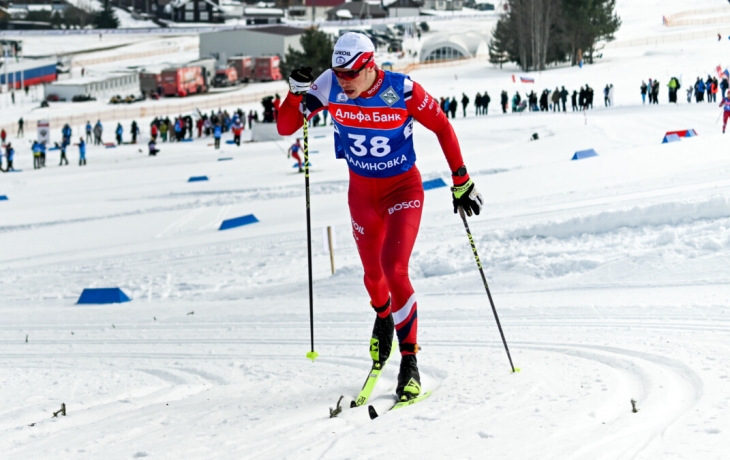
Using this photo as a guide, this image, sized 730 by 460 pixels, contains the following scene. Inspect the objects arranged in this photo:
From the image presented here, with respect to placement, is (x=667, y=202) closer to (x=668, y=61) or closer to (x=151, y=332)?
(x=151, y=332)

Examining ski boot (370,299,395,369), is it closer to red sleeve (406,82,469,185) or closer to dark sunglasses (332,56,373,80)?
red sleeve (406,82,469,185)

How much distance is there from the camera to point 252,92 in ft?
189

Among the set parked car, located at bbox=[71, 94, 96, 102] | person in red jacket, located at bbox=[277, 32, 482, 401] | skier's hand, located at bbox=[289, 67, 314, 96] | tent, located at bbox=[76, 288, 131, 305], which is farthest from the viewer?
parked car, located at bbox=[71, 94, 96, 102]

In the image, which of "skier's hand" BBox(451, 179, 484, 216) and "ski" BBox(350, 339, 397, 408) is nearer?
"ski" BBox(350, 339, 397, 408)

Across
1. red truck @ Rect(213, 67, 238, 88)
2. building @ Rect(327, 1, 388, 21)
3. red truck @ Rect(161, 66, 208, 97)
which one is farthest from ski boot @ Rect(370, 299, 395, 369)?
building @ Rect(327, 1, 388, 21)

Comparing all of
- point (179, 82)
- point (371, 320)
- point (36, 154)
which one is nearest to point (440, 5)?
point (179, 82)

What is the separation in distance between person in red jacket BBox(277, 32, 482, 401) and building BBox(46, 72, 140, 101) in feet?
195

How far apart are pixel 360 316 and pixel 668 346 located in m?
3.53

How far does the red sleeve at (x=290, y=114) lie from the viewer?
19.0ft

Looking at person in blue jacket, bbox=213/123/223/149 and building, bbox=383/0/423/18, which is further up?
building, bbox=383/0/423/18

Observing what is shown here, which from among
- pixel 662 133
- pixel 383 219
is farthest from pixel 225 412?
pixel 662 133

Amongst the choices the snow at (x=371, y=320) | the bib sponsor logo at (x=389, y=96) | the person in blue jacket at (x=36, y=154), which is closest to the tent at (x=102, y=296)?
the snow at (x=371, y=320)

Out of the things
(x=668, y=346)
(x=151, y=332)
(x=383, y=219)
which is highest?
(x=383, y=219)

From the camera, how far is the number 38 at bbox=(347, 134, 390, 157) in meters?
5.51
